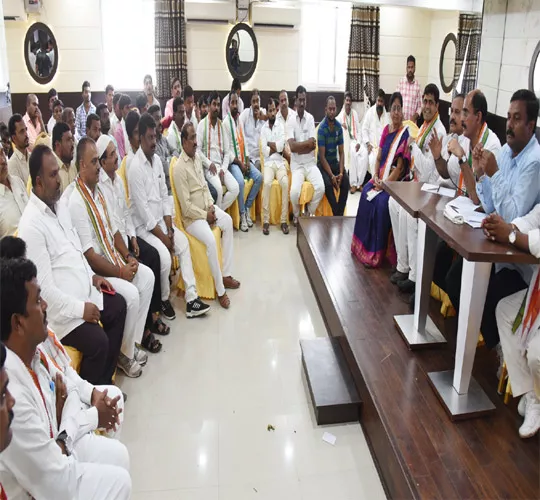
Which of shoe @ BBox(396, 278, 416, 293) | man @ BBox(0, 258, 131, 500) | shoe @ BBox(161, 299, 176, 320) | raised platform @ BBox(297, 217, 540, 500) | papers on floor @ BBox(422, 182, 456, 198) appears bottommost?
shoe @ BBox(161, 299, 176, 320)

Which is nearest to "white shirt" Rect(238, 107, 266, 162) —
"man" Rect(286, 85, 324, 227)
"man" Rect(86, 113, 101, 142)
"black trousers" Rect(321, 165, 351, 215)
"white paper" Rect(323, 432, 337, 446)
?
"man" Rect(286, 85, 324, 227)

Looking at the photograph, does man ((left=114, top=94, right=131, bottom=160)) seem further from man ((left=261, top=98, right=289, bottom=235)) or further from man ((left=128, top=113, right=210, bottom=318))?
man ((left=128, top=113, right=210, bottom=318))

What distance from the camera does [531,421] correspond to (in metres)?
2.25

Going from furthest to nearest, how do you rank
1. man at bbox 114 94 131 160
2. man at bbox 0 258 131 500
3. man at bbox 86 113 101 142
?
man at bbox 114 94 131 160 < man at bbox 86 113 101 142 < man at bbox 0 258 131 500

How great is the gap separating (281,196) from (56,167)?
3326 millimetres

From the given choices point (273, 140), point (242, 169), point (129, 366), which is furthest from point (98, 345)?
point (273, 140)

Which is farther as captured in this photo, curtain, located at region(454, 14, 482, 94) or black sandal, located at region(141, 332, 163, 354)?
curtain, located at region(454, 14, 482, 94)

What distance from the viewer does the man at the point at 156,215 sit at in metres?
3.68

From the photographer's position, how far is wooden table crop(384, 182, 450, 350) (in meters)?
2.80

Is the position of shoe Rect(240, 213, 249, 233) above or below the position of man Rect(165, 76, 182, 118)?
below

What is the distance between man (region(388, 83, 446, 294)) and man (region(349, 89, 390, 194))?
2959mm

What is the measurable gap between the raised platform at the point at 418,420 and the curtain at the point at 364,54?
5.19 m

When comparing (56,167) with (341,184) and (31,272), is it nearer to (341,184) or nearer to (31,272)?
(31,272)

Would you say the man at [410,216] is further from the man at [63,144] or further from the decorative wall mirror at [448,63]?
the decorative wall mirror at [448,63]
